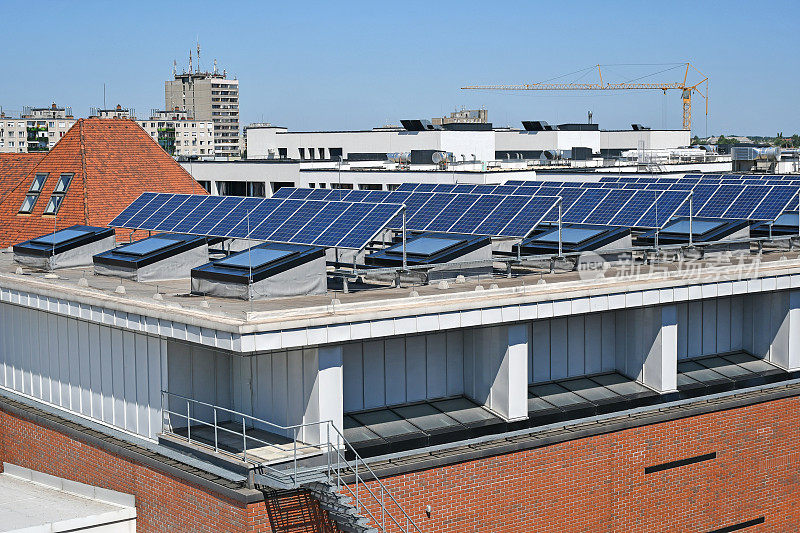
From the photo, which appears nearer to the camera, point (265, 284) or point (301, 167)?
point (265, 284)

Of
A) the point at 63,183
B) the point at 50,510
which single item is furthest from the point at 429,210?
the point at 63,183

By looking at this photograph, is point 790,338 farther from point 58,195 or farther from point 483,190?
point 58,195

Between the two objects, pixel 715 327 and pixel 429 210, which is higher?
pixel 429 210

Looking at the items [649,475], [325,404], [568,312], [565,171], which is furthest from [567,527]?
[565,171]

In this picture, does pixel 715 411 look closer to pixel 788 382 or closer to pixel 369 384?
pixel 788 382

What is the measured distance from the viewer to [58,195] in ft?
153

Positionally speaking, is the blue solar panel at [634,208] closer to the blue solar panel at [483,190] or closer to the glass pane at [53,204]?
the blue solar panel at [483,190]

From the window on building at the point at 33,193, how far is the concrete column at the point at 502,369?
27043 mm

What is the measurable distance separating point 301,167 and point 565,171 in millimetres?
18844

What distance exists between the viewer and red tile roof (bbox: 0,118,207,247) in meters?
45.5

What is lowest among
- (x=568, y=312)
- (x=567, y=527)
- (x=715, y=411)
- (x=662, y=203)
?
(x=567, y=527)

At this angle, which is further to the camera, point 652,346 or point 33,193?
point 33,193

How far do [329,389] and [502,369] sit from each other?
4.99 m

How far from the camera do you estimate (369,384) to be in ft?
84.5
